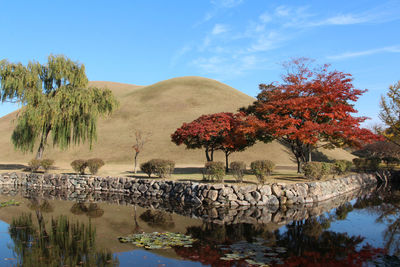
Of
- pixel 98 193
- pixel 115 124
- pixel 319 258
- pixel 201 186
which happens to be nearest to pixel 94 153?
pixel 115 124

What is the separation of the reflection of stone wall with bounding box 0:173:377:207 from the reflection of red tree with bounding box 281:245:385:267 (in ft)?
24.6

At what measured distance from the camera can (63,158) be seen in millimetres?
52750

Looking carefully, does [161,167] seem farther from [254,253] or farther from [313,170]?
[254,253]

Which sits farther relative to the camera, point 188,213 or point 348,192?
point 348,192

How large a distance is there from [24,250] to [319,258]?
777cm

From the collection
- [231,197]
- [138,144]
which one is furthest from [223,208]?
[138,144]

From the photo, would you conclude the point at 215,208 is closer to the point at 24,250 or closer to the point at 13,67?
the point at 24,250

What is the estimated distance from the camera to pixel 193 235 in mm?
10320

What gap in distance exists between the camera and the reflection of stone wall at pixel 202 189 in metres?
16.3

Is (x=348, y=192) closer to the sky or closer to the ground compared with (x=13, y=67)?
closer to the ground

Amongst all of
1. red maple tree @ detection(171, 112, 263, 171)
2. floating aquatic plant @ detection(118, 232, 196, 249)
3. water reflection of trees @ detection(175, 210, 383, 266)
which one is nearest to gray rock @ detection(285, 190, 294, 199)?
water reflection of trees @ detection(175, 210, 383, 266)

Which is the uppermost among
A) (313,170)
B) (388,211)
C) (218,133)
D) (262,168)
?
(218,133)

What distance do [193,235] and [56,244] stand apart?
13.4 ft

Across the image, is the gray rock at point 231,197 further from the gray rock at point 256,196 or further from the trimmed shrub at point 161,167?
the trimmed shrub at point 161,167
